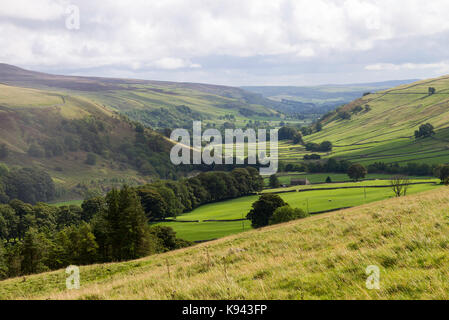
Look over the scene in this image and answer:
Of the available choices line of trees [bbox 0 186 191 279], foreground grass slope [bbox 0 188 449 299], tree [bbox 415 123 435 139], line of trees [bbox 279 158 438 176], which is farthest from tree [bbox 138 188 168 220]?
tree [bbox 415 123 435 139]

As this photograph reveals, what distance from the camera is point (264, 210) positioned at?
8262cm

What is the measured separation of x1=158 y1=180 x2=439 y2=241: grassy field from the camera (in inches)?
3110

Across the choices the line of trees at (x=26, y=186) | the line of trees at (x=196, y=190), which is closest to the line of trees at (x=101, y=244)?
the line of trees at (x=196, y=190)

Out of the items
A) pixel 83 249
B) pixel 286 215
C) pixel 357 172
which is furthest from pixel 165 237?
pixel 357 172

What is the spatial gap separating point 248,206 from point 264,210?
923 inches

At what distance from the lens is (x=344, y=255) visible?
43.1ft

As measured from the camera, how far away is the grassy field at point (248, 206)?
259 feet

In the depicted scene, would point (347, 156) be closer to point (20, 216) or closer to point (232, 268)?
point (20, 216)

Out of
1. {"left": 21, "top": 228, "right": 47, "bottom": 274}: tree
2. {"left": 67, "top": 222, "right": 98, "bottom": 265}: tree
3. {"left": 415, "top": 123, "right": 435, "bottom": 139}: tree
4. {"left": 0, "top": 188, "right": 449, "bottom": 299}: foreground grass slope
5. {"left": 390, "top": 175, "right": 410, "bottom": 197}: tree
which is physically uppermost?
{"left": 415, "top": 123, "right": 435, "bottom": 139}: tree

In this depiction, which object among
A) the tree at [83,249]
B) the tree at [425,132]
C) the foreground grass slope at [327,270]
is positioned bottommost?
the tree at [83,249]

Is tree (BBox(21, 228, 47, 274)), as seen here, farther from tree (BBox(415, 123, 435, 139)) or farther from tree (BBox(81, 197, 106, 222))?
tree (BBox(415, 123, 435, 139))

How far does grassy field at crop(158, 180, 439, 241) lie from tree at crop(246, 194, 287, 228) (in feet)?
7.37

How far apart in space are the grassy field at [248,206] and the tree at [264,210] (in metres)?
2.25

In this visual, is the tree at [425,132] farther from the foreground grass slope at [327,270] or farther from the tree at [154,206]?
the foreground grass slope at [327,270]
